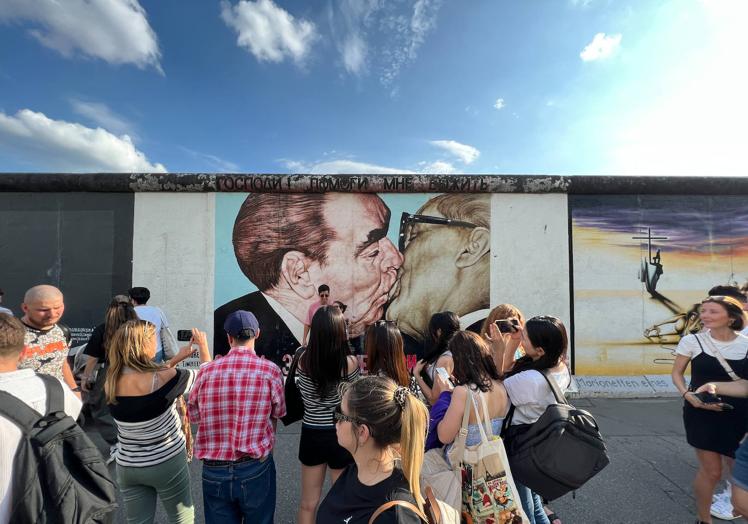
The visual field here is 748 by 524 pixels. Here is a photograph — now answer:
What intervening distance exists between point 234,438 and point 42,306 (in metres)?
2.00

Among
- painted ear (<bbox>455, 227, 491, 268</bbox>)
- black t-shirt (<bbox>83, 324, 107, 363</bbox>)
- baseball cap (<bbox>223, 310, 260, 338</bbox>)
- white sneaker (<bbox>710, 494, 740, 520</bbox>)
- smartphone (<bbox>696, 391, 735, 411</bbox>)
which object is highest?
painted ear (<bbox>455, 227, 491, 268</bbox>)

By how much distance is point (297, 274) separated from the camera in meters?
6.42

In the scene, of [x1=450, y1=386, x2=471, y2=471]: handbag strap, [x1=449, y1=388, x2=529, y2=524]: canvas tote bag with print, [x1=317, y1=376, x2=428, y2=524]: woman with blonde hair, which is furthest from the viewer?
[x1=450, y1=386, x2=471, y2=471]: handbag strap

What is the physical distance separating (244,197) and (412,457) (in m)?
5.93

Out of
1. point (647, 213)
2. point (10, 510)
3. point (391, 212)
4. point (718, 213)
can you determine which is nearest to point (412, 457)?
point (10, 510)

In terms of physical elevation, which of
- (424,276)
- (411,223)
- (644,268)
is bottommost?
(424,276)

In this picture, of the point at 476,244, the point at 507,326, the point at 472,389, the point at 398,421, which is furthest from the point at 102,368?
the point at 476,244

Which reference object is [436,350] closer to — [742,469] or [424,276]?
[742,469]

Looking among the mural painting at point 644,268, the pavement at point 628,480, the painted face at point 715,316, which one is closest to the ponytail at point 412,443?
the pavement at point 628,480

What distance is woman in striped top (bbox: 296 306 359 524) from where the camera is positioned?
2414mm

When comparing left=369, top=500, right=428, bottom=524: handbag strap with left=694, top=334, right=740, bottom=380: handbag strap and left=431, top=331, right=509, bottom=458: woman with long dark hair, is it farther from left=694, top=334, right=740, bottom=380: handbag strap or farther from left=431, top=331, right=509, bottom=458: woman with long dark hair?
left=694, top=334, right=740, bottom=380: handbag strap

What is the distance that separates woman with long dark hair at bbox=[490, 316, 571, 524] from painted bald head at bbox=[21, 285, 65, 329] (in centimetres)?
336

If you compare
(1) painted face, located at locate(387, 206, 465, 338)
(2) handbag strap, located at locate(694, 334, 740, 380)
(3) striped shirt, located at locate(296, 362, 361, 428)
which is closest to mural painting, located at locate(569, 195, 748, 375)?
(1) painted face, located at locate(387, 206, 465, 338)

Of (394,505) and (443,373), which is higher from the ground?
(443,373)
